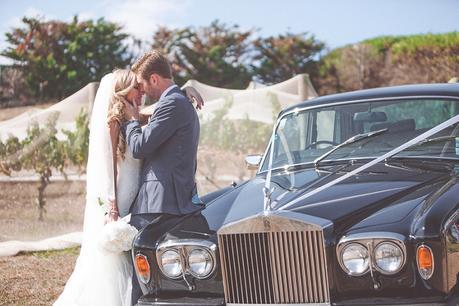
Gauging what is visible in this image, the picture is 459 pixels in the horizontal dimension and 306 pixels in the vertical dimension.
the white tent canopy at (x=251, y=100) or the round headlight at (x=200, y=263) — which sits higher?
the white tent canopy at (x=251, y=100)

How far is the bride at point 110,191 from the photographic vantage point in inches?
203

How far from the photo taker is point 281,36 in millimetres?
27641

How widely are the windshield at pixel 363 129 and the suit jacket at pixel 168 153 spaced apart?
857 millimetres

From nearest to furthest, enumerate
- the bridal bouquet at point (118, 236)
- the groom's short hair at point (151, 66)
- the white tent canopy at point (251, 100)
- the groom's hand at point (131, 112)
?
1. the bridal bouquet at point (118, 236)
2. the groom's short hair at point (151, 66)
3. the groom's hand at point (131, 112)
4. the white tent canopy at point (251, 100)

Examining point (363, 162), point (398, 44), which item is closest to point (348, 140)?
point (363, 162)

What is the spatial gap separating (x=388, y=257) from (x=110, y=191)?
2.26 meters

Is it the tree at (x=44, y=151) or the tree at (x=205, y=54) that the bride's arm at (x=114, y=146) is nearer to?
the tree at (x=44, y=151)

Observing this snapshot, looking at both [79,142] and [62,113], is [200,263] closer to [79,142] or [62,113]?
[62,113]

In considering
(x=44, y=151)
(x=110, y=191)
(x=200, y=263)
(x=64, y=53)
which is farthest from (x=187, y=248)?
(x=64, y=53)

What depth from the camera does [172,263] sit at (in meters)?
4.40

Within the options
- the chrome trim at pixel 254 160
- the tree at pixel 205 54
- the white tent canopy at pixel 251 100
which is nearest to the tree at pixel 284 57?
the tree at pixel 205 54

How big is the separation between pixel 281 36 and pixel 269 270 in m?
24.1

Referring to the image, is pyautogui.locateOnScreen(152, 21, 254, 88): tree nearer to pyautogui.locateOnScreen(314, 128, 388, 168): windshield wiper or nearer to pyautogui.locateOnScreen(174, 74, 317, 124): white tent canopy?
pyautogui.locateOnScreen(174, 74, 317, 124): white tent canopy

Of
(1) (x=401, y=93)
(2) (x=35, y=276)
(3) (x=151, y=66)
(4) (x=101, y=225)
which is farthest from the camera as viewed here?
(2) (x=35, y=276)
